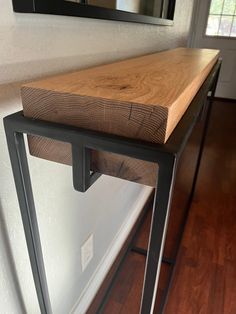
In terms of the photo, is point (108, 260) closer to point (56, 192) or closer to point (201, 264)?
point (201, 264)

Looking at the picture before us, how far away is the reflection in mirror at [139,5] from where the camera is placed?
75 centimetres

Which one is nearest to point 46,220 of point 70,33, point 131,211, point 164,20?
point 70,33

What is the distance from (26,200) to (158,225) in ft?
0.86

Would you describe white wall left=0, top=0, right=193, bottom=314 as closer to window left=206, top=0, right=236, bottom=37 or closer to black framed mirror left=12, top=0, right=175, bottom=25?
black framed mirror left=12, top=0, right=175, bottom=25

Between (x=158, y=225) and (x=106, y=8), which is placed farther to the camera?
(x=106, y=8)

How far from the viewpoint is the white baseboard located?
1.10 m

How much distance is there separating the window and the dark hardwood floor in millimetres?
2745

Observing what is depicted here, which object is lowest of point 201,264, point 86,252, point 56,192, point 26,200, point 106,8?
point 201,264

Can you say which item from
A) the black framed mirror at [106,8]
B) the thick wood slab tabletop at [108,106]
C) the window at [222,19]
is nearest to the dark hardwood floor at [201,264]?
the thick wood slab tabletop at [108,106]

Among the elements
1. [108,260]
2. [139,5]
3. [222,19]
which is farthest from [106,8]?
[222,19]

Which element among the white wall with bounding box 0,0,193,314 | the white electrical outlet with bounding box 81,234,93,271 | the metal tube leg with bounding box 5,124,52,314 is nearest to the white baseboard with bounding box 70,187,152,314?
the white wall with bounding box 0,0,193,314

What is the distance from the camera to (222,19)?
3896 mm

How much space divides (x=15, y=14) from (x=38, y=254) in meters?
0.48

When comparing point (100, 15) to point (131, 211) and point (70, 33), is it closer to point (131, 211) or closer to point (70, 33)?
point (70, 33)
